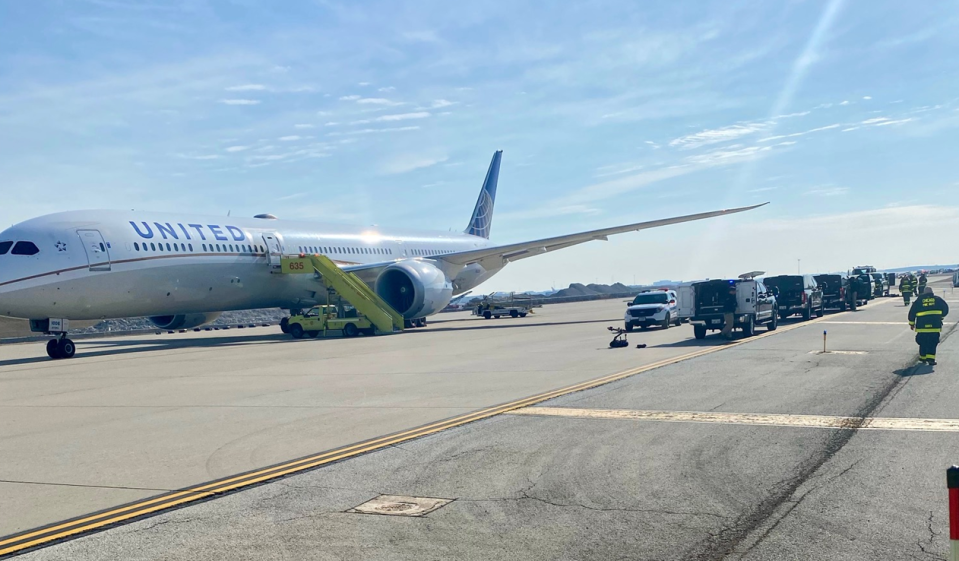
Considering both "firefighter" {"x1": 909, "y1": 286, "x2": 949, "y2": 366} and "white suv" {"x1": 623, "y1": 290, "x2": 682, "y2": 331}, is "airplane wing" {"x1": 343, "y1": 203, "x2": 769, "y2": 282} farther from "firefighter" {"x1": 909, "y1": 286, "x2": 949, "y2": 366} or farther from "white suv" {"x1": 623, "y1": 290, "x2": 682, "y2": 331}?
"firefighter" {"x1": 909, "y1": 286, "x2": 949, "y2": 366}

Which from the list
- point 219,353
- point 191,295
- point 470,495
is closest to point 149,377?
point 219,353

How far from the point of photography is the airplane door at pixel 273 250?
32375 mm

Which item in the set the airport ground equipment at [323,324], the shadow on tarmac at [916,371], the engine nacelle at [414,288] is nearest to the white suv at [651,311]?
the engine nacelle at [414,288]

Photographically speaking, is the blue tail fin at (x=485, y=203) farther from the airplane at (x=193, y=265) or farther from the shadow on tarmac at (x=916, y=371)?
the shadow on tarmac at (x=916, y=371)

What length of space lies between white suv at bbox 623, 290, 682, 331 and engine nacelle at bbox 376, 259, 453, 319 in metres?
7.78

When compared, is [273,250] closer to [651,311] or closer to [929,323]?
[651,311]

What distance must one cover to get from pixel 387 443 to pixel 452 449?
943 mm

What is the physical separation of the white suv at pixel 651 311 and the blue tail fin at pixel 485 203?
2177 cm

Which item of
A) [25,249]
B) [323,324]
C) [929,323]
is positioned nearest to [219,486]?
[929,323]

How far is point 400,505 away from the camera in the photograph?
7.18 metres

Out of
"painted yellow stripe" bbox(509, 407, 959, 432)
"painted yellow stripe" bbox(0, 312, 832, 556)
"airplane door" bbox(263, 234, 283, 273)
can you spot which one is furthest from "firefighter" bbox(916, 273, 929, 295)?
"airplane door" bbox(263, 234, 283, 273)

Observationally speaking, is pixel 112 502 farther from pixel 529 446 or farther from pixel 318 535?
pixel 529 446

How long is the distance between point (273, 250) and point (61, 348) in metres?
9.41

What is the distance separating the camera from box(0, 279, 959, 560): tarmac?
20.2 ft
